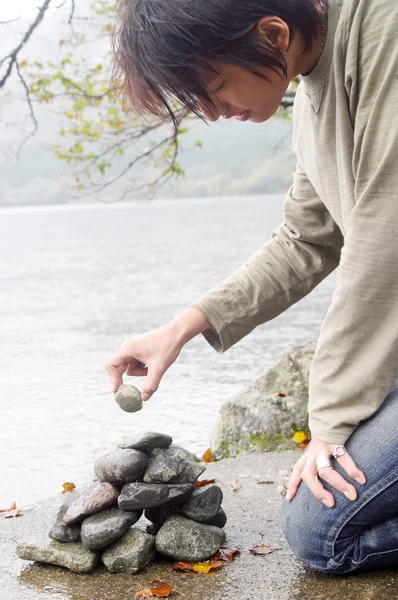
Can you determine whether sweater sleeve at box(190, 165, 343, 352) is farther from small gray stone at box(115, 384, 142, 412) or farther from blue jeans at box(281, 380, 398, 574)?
blue jeans at box(281, 380, 398, 574)

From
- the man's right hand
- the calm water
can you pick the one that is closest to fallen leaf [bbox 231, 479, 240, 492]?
the man's right hand

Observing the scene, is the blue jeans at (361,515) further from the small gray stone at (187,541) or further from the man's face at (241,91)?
the man's face at (241,91)

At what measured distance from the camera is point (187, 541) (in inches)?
120

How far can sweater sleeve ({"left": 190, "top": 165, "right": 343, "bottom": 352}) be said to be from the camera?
2.98 m

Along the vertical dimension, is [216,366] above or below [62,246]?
above

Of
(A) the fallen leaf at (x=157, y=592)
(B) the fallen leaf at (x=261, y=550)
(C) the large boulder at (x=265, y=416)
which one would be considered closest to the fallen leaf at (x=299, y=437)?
(C) the large boulder at (x=265, y=416)

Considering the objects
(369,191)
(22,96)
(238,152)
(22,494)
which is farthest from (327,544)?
(238,152)

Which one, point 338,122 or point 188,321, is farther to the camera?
point 188,321

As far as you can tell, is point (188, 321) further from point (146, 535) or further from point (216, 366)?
point (216, 366)

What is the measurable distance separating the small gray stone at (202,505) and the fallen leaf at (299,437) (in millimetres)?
1556

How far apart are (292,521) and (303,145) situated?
57.9 inches

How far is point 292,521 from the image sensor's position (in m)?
2.72

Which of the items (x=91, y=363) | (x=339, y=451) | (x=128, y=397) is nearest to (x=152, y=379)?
(x=128, y=397)

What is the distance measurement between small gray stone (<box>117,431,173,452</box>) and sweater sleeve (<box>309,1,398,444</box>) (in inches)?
37.8
